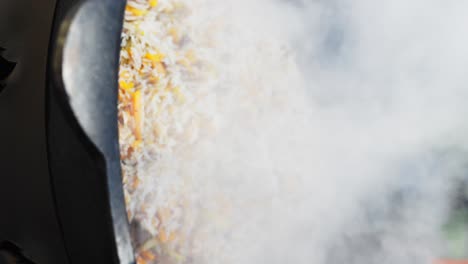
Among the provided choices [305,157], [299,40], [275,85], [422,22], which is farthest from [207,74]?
[422,22]

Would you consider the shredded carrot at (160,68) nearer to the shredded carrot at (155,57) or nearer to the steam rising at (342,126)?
the shredded carrot at (155,57)

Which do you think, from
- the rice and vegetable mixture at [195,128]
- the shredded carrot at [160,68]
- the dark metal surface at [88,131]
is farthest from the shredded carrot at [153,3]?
the dark metal surface at [88,131]

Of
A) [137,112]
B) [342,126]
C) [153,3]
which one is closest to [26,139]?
[137,112]

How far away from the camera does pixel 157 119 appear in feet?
2.57

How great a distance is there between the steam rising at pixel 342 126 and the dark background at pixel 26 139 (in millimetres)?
454

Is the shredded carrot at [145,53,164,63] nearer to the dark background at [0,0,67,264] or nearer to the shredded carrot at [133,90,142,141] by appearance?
the shredded carrot at [133,90,142,141]

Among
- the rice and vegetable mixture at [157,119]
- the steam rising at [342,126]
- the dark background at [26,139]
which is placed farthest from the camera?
the steam rising at [342,126]

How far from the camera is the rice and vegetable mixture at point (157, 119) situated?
73cm

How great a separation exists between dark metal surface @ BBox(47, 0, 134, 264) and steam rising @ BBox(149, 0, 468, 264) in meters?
0.50

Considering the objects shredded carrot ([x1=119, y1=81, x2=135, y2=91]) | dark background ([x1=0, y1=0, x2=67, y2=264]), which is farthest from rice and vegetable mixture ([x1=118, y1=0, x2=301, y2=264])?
dark background ([x1=0, y1=0, x2=67, y2=264])

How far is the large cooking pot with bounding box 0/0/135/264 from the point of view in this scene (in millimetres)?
501

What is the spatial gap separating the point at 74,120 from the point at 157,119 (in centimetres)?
29

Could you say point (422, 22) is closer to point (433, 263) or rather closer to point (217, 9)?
point (433, 263)

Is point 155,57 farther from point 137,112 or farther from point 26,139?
point 26,139
